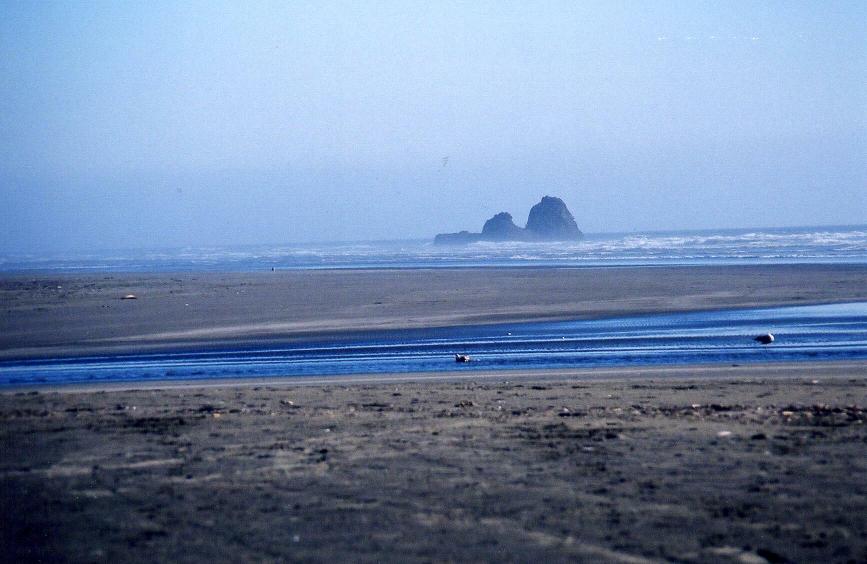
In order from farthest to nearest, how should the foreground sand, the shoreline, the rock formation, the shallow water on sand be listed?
the rock formation
the shallow water on sand
the shoreline
the foreground sand

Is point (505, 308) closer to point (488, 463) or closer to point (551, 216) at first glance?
point (488, 463)

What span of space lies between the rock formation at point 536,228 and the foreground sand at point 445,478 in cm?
13038

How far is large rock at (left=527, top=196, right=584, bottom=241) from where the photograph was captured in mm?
142875

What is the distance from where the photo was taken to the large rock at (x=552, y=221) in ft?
469

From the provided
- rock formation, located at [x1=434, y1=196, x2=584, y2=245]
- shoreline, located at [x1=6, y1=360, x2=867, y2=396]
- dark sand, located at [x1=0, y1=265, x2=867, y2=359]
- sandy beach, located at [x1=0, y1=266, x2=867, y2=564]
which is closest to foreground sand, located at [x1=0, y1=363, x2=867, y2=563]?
sandy beach, located at [x1=0, y1=266, x2=867, y2=564]

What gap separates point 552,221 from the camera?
144 metres

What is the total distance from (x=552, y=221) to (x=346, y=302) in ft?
384

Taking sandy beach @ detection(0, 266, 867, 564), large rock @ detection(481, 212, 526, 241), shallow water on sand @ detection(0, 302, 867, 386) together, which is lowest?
shallow water on sand @ detection(0, 302, 867, 386)

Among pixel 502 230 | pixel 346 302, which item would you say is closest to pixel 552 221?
pixel 502 230

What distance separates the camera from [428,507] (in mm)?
6246

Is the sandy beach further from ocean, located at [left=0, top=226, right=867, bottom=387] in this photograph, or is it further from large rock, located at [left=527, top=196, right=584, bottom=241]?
large rock, located at [left=527, top=196, right=584, bottom=241]

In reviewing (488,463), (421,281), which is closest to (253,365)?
(488,463)

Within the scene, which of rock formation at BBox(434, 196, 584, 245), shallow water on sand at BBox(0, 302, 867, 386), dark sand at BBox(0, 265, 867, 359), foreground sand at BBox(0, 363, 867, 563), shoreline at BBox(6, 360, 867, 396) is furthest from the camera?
rock formation at BBox(434, 196, 584, 245)

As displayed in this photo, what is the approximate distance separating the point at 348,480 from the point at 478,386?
5.71 m
